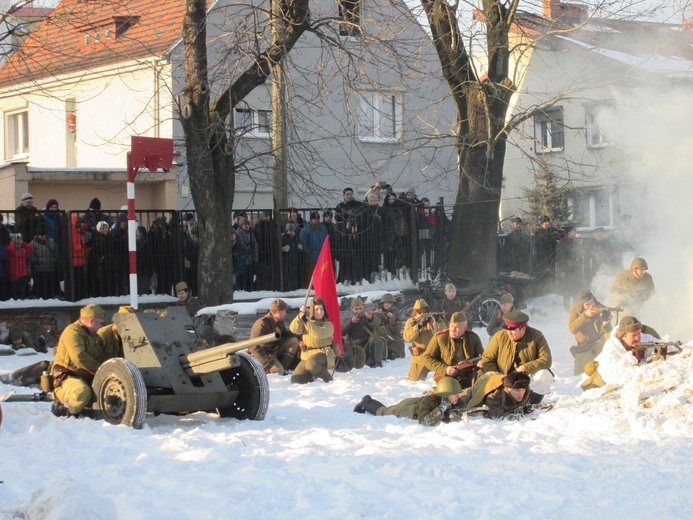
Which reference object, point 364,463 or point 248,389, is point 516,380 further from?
point 364,463

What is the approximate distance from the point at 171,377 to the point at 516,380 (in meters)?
3.60

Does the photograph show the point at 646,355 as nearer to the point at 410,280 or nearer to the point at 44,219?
the point at 410,280

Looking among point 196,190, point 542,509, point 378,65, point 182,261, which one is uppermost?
point 378,65

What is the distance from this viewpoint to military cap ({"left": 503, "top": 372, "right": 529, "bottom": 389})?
10938 millimetres

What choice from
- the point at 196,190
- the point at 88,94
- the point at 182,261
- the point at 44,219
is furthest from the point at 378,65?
the point at 88,94

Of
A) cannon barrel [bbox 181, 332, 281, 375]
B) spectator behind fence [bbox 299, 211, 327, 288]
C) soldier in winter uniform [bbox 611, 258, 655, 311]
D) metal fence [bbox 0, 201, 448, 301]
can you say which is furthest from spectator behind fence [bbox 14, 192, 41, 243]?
soldier in winter uniform [bbox 611, 258, 655, 311]

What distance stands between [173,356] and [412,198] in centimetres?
1099

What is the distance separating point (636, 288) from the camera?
17281 millimetres

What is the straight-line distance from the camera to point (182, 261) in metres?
19.3

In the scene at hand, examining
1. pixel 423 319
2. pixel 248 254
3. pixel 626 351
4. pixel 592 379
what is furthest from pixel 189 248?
pixel 626 351

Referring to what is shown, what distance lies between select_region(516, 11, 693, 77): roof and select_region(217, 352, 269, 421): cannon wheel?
385 inches

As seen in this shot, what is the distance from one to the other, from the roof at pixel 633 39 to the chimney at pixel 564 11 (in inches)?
4.1

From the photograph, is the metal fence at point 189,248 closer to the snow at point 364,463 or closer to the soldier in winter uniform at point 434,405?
the snow at point 364,463

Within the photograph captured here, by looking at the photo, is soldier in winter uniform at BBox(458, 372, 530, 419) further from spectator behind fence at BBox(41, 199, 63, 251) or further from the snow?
spectator behind fence at BBox(41, 199, 63, 251)
